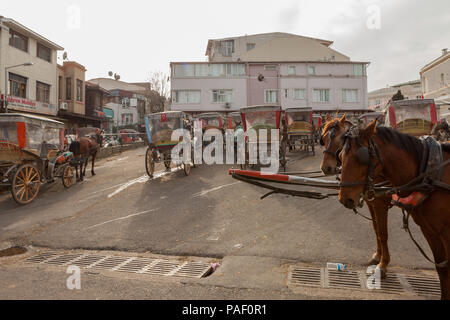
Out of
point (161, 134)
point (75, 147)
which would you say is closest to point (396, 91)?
point (161, 134)

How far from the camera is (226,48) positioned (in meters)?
43.2

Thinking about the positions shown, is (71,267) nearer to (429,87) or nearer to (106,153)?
(106,153)

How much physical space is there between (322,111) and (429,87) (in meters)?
12.3

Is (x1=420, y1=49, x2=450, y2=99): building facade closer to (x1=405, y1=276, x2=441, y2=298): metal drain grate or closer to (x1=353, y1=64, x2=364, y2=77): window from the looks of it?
(x1=353, y1=64, x2=364, y2=77): window

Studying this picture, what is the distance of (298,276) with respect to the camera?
13.9ft

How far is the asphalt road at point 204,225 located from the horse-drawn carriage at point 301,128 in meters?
6.96

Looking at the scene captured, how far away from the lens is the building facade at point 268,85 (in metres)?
33.8

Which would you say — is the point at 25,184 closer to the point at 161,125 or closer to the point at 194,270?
the point at 161,125

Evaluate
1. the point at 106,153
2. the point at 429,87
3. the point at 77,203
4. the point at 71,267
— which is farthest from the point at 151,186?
the point at 429,87

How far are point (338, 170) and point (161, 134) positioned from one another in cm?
941

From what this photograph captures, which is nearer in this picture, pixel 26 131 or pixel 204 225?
pixel 204 225

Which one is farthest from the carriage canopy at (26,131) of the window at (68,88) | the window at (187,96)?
the window at (187,96)

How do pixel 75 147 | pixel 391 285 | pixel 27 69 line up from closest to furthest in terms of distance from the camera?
pixel 391 285, pixel 75 147, pixel 27 69

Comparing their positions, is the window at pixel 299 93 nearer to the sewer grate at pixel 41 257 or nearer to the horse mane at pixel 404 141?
the sewer grate at pixel 41 257
